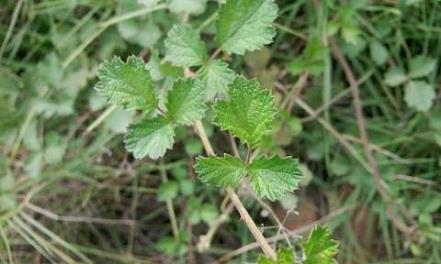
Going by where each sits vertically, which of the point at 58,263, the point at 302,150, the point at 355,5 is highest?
the point at 355,5

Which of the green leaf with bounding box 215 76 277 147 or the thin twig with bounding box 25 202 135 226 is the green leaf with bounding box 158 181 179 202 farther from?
the green leaf with bounding box 215 76 277 147

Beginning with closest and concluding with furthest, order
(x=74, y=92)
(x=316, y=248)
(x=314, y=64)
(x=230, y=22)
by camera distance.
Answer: (x=316, y=248) → (x=230, y=22) → (x=314, y=64) → (x=74, y=92)

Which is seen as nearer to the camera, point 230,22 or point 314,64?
point 230,22

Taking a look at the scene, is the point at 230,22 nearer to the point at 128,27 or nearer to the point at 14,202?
the point at 128,27

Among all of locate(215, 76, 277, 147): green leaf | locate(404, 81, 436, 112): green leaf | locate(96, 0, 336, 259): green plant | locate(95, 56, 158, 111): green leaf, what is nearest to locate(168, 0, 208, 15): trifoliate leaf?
locate(96, 0, 336, 259): green plant

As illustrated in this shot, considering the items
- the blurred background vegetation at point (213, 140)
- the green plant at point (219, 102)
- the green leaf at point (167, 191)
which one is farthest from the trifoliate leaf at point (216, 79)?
the green leaf at point (167, 191)

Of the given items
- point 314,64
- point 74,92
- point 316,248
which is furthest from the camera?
point 74,92

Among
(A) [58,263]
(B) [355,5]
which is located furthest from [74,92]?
(B) [355,5]

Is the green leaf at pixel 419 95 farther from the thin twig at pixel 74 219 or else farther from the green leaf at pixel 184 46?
the thin twig at pixel 74 219
